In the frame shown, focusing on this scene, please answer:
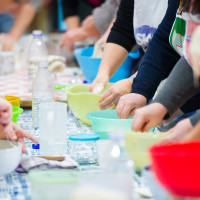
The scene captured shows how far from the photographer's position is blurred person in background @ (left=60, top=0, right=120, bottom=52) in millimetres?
2961

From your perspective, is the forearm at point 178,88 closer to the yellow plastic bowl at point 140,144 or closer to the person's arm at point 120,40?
the yellow plastic bowl at point 140,144

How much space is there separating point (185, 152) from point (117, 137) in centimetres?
15

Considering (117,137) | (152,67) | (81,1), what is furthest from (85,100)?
(81,1)

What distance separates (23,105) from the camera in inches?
82.7

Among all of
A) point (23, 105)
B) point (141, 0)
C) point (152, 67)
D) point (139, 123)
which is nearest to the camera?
point (139, 123)

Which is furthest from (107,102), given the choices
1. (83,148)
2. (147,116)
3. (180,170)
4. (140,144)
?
(180,170)

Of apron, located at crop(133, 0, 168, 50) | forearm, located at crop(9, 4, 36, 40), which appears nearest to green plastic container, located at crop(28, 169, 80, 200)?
apron, located at crop(133, 0, 168, 50)

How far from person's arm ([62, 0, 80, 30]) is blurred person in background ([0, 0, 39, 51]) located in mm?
307

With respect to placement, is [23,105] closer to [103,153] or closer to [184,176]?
[103,153]

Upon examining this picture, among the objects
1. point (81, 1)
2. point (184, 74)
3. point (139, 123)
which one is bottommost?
point (81, 1)

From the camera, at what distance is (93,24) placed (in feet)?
10.6

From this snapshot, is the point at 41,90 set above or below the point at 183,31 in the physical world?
below

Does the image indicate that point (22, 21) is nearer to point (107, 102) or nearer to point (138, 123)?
point (107, 102)

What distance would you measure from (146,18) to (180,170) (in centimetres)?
127
